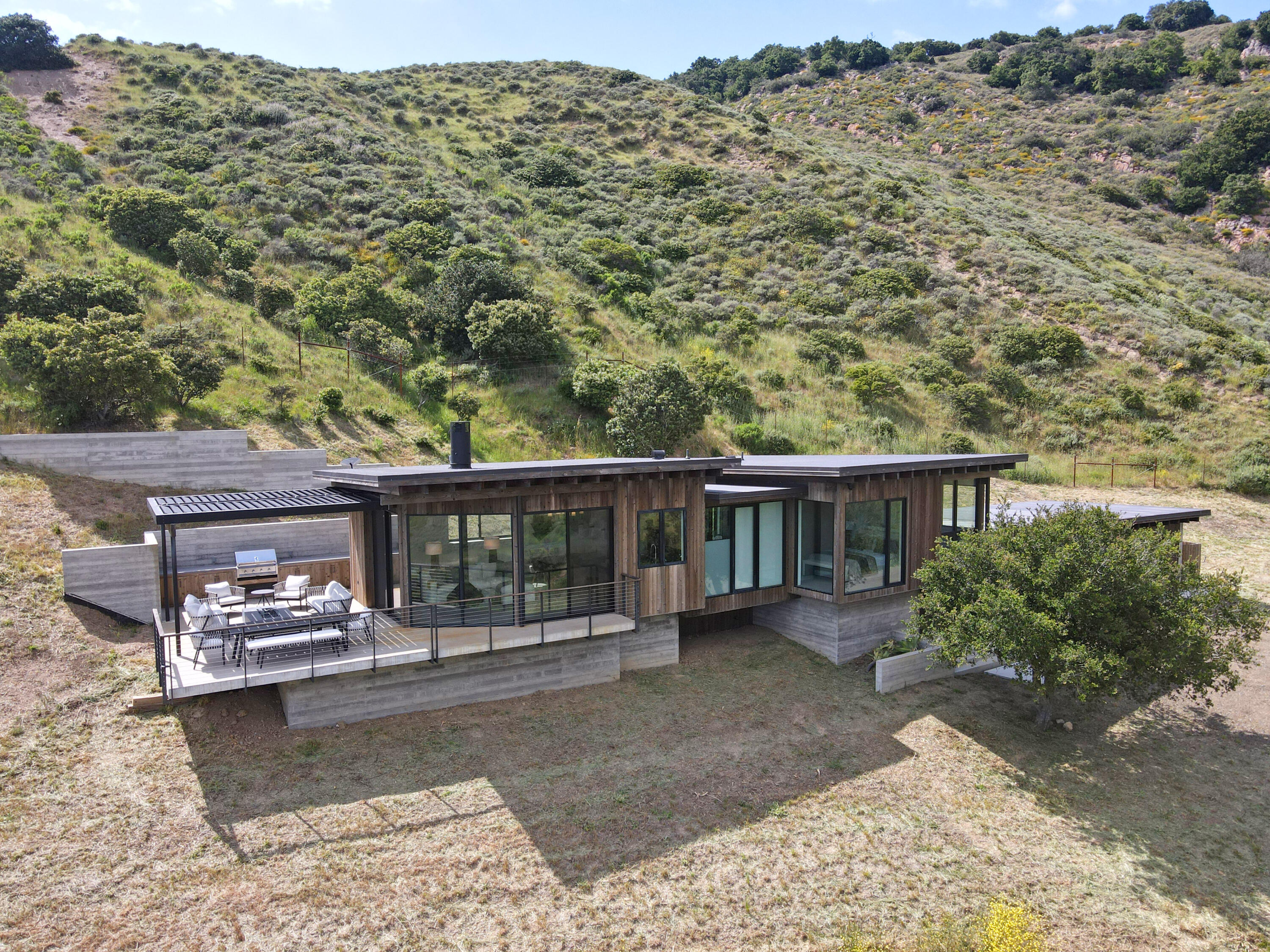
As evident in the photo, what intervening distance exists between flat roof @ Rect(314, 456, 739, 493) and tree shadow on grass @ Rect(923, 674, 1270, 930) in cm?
658

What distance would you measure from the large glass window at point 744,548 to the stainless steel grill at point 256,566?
8.87 meters

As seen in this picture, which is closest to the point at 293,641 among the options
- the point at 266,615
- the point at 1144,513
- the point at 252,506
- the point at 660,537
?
the point at 266,615

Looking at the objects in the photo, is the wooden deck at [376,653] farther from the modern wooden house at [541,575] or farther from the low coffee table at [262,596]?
the low coffee table at [262,596]

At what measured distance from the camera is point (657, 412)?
24406mm

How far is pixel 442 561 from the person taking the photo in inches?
461

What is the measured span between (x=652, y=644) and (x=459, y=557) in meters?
4.21

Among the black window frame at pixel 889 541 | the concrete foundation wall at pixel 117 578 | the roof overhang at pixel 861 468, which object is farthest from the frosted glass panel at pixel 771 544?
the concrete foundation wall at pixel 117 578

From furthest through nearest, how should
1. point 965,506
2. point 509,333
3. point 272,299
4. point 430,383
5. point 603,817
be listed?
point 509,333, point 272,299, point 430,383, point 965,506, point 603,817

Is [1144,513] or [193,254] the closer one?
[1144,513]

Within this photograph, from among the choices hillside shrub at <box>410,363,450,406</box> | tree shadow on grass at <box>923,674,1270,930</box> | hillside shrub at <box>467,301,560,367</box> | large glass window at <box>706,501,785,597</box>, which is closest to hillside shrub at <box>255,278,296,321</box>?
hillside shrub at <box>410,363,450,406</box>

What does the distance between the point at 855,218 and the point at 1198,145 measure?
1553 inches

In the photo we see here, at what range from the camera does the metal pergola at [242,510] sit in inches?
444

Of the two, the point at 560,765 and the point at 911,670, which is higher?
the point at 560,765

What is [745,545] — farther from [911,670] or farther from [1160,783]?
[1160,783]
